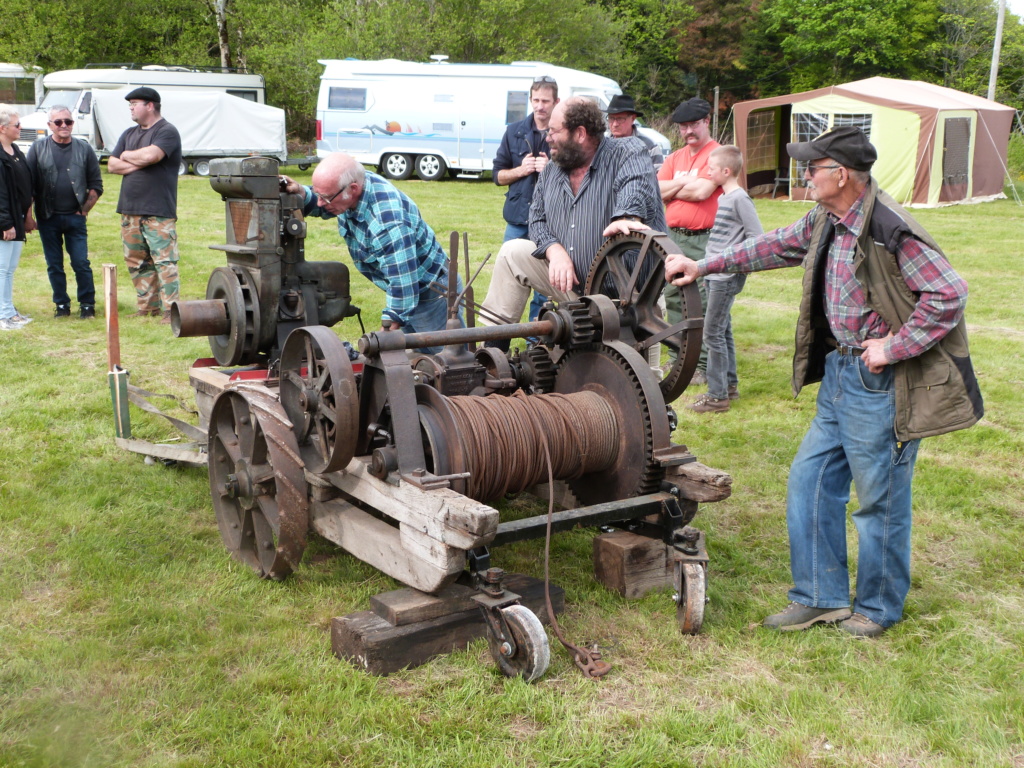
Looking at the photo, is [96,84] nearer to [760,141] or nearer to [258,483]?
[760,141]

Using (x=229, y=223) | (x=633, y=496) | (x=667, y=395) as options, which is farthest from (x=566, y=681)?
(x=229, y=223)

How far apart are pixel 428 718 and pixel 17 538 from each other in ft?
7.95

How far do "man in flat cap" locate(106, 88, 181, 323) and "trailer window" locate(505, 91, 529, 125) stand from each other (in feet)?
52.8

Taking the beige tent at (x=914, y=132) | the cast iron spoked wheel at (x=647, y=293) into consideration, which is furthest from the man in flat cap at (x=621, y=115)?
the beige tent at (x=914, y=132)

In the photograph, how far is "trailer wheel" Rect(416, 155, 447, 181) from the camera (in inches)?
994

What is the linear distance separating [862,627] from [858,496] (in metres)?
0.52

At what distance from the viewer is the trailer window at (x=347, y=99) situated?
2512cm

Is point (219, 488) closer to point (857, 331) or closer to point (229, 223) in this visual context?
point (229, 223)

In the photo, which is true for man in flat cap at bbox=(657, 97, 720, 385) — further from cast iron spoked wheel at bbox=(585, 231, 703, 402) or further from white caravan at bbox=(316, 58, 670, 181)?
white caravan at bbox=(316, 58, 670, 181)

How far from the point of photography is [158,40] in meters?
36.3

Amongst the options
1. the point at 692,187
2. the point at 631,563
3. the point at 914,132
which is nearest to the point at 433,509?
the point at 631,563

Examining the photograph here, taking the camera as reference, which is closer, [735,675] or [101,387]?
[735,675]

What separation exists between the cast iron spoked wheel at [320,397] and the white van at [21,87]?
29.5 metres

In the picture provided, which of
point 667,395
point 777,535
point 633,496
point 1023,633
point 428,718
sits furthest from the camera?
point 777,535
